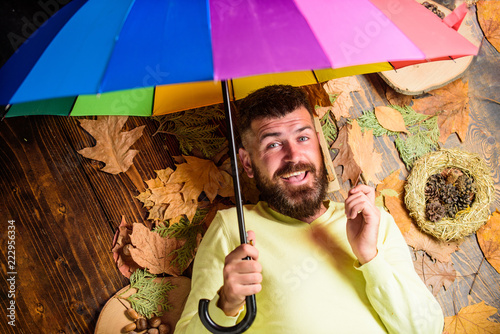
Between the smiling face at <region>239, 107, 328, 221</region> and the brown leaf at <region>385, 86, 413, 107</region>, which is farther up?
the smiling face at <region>239, 107, 328, 221</region>

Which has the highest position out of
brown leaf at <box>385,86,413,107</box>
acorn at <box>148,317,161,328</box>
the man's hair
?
the man's hair

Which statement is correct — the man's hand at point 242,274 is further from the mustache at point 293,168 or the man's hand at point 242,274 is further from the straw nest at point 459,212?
the straw nest at point 459,212

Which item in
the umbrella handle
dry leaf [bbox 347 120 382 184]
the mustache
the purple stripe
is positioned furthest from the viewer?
dry leaf [bbox 347 120 382 184]

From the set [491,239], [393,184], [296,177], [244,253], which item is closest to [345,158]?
[393,184]

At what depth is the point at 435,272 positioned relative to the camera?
8.07ft

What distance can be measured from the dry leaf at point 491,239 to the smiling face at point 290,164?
1.26 m

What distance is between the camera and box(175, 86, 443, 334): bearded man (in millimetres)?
1789

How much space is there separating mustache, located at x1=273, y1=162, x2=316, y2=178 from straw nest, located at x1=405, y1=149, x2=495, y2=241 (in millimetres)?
882

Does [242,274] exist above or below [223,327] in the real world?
above

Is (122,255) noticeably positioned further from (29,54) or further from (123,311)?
(29,54)

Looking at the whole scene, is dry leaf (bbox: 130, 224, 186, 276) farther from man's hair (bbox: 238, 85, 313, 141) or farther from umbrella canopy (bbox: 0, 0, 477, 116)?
umbrella canopy (bbox: 0, 0, 477, 116)

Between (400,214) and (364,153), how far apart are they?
1.53 ft

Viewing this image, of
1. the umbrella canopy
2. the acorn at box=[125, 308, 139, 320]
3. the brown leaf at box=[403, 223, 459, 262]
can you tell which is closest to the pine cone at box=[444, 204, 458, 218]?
the brown leaf at box=[403, 223, 459, 262]

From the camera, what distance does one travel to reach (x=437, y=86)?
7.99 ft
